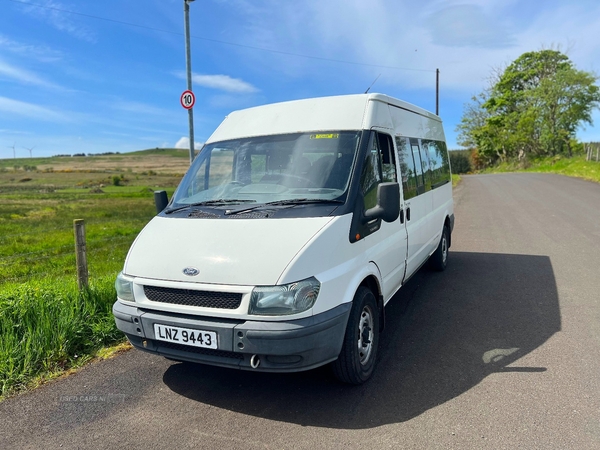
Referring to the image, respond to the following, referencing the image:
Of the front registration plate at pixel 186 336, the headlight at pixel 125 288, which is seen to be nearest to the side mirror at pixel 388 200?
the front registration plate at pixel 186 336

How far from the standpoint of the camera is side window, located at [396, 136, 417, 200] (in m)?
4.69

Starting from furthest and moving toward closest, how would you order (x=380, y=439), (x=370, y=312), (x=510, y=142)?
(x=510, y=142), (x=370, y=312), (x=380, y=439)

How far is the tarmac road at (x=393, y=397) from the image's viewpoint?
9.41 ft

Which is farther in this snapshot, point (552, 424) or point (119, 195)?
point (119, 195)

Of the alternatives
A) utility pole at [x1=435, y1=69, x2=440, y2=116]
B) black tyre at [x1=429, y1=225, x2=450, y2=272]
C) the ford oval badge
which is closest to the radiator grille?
the ford oval badge

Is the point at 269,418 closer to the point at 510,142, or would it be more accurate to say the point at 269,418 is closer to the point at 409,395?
the point at 409,395

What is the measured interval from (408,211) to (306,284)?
2259mm

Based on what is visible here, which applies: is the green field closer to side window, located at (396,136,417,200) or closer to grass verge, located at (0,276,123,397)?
grass verge, located at (0,276,123,397)

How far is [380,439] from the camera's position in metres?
2.82

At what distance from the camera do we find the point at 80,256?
16.2 ft

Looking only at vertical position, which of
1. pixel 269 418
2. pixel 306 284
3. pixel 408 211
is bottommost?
pixel 269 418

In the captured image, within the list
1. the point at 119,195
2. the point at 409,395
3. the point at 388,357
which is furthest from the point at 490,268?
the point at 119,195

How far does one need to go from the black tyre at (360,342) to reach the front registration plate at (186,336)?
0.95 m

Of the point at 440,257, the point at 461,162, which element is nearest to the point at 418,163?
the point at 440,257
